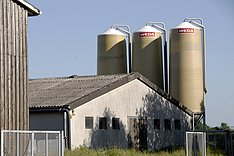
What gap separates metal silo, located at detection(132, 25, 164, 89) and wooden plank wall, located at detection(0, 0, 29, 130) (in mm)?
21435

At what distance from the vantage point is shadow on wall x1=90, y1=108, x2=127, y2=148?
33.2 m

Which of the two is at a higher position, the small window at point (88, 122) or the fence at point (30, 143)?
the small window at point (88, 122)

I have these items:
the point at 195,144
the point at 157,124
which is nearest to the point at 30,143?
the point at 195,144

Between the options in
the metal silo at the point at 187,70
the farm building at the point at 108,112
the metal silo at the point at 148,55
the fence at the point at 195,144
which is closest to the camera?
the fence at the point at 195,144

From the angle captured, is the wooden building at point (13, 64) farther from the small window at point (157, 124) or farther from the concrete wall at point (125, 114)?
the small window at point (157, 124)

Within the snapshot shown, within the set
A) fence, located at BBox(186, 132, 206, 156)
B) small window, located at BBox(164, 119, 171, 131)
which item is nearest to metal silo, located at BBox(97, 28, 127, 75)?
small window, located at BBox(164, 119, 171, 131)

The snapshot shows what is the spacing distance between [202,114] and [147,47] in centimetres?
587

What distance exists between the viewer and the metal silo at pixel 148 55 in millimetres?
43781

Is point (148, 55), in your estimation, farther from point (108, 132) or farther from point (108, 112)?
point (108, 132)

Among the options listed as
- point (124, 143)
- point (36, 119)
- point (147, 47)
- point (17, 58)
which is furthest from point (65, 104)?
point (147, 47)

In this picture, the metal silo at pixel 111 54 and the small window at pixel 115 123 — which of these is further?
Result: the metal silo at pixel 111 54

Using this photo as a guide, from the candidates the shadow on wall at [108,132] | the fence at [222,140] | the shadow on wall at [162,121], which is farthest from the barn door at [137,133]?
the fence at [222,140]

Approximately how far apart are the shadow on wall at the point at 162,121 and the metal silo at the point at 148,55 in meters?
4.14

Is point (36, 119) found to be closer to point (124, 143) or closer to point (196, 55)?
point (124, 143)
